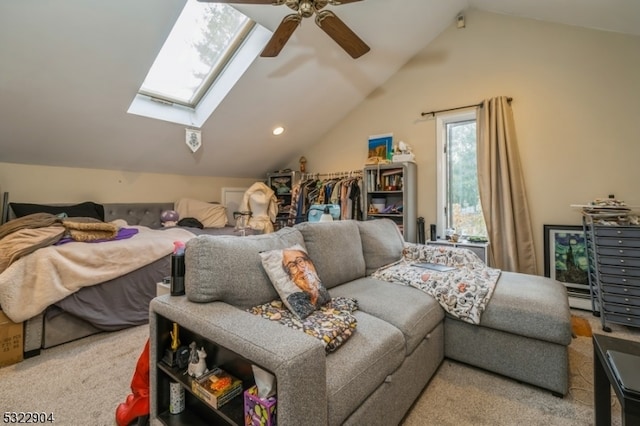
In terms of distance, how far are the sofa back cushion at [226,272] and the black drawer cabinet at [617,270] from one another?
2.83 metres

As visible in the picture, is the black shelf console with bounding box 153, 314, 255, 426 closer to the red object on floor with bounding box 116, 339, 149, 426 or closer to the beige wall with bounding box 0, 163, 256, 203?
the red object on floor with bounding box 116, 339, 149, 426

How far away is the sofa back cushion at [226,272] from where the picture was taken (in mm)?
1340

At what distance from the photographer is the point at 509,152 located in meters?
3.19

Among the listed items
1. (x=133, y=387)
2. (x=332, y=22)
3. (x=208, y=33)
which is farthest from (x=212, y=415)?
(x=208, y=33)

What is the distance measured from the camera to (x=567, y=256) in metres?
3.01

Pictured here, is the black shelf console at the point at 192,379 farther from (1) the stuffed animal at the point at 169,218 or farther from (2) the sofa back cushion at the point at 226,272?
(1) the stuffed animal at the point at 169,218

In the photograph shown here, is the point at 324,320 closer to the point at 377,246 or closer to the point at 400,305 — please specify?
the point at 400,305

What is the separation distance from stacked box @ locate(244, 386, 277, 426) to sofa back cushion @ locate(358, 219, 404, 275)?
5.22ft

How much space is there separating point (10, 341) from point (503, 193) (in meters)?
4.48

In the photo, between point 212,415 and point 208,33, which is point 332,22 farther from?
point 212,415

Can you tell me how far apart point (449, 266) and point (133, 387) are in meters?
2.35

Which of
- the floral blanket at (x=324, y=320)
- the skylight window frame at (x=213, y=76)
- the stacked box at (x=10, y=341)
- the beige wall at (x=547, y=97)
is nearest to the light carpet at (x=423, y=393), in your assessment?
the stacked box at (x=10, y=341)

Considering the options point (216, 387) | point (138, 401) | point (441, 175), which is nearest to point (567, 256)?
point (441, 175)

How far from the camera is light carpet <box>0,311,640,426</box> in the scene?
1.50m
